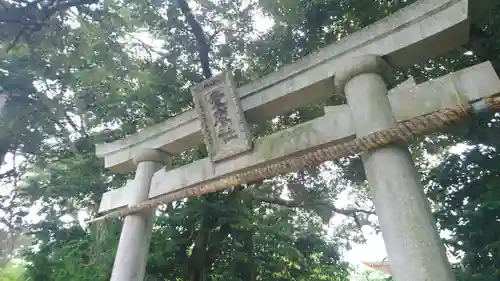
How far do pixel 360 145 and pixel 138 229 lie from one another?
258 centimetres

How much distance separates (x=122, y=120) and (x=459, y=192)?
556cm

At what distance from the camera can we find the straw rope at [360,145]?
8.34ft

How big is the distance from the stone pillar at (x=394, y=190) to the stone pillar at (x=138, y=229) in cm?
245

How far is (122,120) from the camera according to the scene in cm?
654

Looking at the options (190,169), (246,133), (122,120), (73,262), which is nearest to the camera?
(246,133)

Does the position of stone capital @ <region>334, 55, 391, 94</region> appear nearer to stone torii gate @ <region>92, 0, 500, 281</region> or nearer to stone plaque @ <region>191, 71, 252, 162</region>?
stone torii gate @ <region>92, 0, 500, 281</region>

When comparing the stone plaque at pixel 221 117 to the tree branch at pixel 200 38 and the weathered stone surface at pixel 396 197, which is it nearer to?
the weathered stone surface at pixel 396 197

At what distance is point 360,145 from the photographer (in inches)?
111

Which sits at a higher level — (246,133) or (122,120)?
(122,120)

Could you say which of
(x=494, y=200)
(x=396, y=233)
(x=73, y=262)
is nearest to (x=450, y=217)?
(x=494, y=200)

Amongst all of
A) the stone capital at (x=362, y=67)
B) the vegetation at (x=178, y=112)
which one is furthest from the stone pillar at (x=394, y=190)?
the vegetation at (x=178, y=112)

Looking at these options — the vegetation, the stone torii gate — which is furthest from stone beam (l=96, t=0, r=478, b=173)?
the vegetation

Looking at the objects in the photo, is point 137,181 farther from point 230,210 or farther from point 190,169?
point 230,210

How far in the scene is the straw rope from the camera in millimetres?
2541
